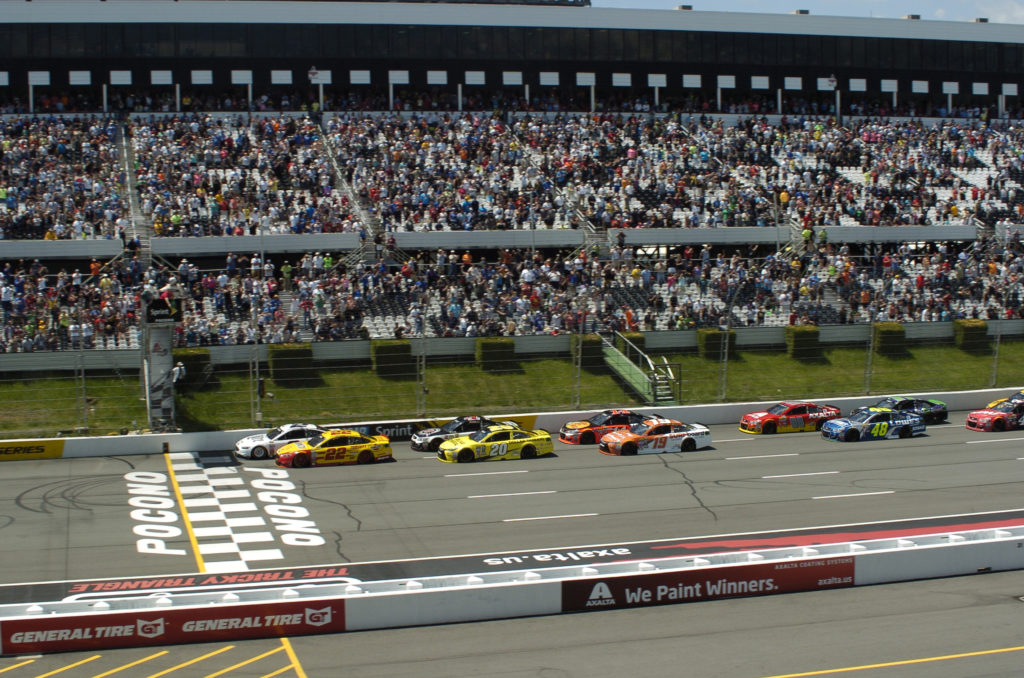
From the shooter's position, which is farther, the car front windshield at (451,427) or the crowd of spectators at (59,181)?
the crowd of spectators at (59,181)

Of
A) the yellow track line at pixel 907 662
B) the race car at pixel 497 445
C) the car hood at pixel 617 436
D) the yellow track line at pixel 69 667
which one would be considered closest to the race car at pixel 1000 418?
the car hood at pixel 617 436

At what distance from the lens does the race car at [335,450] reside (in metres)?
29.2

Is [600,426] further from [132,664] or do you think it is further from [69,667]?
[69,667]

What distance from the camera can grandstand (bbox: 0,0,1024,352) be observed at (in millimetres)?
38938

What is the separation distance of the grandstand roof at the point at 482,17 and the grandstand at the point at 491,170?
0.13 metres

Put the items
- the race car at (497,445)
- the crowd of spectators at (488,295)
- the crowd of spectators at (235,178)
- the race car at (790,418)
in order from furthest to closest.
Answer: the crowd of spectators at (235,178), the crowd of spectators at (488,295), the race car at (790,418), the race car at (497,445)

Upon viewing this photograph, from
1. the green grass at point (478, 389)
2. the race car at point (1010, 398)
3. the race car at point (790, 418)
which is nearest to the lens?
the green grass at point (478, 389)

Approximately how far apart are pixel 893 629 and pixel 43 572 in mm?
15121

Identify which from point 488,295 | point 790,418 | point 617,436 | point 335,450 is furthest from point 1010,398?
point 335,450

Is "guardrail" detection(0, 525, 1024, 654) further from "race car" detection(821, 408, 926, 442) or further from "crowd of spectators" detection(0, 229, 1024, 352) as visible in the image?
"crowd of spectators" detection(0, 229, 1024, 352)

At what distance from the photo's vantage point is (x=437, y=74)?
179 ft

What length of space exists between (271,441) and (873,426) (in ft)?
58.6

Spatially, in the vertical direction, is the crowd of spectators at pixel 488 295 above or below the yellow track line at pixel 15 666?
above

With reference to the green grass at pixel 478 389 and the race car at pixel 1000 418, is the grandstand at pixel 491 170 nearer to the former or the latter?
the green grass at pixel 478 389
